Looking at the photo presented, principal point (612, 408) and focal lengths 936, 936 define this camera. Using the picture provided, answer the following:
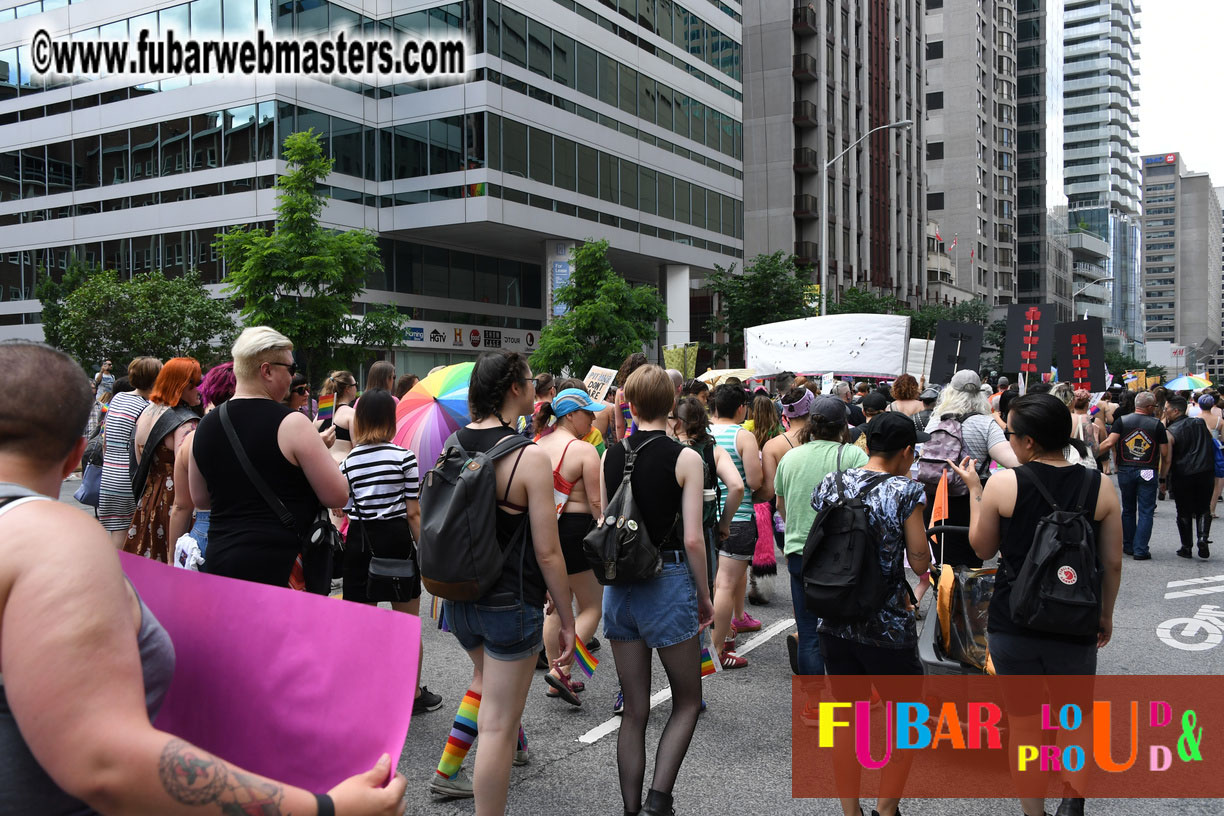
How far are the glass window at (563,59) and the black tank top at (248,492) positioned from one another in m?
35.1

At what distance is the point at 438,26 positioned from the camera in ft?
113

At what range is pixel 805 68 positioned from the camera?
58531mm

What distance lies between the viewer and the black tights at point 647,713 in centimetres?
386

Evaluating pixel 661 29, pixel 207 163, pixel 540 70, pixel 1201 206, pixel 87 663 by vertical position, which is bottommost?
pixel 87 663

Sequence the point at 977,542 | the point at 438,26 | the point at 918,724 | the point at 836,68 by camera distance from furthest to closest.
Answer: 1. the point at 836,68
2. the point at 438,26
3. the point at 918,724
4. the point at 977,542

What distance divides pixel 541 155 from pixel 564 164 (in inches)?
56.0

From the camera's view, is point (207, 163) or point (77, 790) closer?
point (77, 790)

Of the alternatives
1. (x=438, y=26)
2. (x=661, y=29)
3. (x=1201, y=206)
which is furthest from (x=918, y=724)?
(x=1201, y=206)

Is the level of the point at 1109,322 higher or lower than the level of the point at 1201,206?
lower

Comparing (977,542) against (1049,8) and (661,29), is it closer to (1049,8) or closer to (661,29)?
(661,29)

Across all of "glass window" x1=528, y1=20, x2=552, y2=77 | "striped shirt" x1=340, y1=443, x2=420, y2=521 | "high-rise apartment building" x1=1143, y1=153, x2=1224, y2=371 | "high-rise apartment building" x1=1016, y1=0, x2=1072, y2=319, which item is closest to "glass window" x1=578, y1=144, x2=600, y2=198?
"glass window" x1=528, y1=20, x2=552, y2=77

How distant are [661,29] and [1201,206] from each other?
7494 inches

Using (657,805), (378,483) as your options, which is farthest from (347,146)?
(657,805)

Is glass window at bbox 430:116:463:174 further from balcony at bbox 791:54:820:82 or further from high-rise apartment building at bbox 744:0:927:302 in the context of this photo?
balcony at bbox 791:54:820:82
